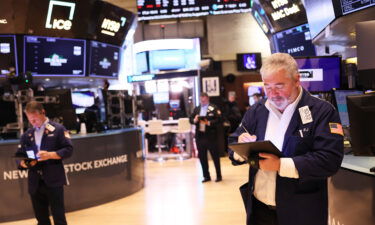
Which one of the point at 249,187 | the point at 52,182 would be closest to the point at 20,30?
the point at 52,182

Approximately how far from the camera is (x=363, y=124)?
7.61 feet

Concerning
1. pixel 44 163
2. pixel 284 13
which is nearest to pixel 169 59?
pixel 284 13

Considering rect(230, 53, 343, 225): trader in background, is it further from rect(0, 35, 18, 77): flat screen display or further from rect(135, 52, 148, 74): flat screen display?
rect(135, 52, 148, 74): flat screen display

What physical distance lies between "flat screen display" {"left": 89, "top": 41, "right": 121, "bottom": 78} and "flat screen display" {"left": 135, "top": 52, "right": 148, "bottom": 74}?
467 centimetres

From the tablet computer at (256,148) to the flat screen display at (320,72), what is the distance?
2247 millimetres

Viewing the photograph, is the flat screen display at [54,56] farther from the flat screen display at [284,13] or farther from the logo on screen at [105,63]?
the flat screen display at [284,13]

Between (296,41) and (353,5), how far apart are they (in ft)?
10.5

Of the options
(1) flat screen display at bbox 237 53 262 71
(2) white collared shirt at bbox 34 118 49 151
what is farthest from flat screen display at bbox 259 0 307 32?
(1) flat screen display at bbox 237 53 262 71

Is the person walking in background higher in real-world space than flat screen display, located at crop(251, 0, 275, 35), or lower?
lower

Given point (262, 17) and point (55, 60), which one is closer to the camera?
point (55, 60)

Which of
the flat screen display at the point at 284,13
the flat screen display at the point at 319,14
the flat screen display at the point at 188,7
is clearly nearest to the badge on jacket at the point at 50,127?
the flat screen display at the point at 319,14

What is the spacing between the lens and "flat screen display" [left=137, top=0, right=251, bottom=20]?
7785mm

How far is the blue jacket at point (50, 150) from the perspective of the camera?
3.46 m

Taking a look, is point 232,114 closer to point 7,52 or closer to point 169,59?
point 169,59
